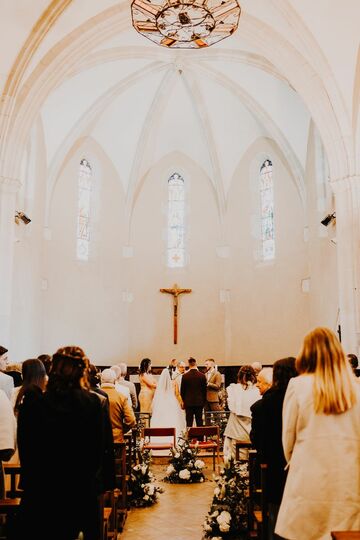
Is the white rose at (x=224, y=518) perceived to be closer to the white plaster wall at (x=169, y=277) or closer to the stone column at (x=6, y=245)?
the stone column at (x=6, y=245)

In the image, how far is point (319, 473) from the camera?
2941 mm

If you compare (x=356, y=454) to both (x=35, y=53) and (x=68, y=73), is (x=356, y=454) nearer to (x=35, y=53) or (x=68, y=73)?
(x=35, y=53)

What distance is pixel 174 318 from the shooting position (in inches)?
725

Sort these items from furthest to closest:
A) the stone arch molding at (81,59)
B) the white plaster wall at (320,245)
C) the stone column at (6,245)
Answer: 1. the white plaster wall at (320,245)
2. the stone arch molding at (81,59)
3. the stone column at (6,245)

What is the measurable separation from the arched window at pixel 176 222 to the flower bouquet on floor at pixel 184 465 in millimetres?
10917

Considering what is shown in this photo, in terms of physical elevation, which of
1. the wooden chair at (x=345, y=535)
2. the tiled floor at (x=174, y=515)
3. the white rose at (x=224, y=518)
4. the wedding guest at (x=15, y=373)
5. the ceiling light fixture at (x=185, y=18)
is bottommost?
the tiled floor at (x=174, y=515)

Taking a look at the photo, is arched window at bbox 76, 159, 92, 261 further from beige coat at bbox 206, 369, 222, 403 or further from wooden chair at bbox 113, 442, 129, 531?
wooden chair at bbox 113, 442, 129, 531

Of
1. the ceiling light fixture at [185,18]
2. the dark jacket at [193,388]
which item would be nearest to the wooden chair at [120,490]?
the dark jacket at [193,388]

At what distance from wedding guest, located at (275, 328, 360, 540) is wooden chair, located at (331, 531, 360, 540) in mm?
153

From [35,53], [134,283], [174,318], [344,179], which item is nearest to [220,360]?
[174,318]

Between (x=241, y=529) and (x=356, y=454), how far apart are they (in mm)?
3127

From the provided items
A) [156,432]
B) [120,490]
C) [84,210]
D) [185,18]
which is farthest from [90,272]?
[120,490]

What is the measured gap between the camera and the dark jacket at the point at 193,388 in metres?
11.0

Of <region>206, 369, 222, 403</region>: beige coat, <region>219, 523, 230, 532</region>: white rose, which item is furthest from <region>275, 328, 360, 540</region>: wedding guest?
<region>206, 369, 222, 403</region>: beige coat
